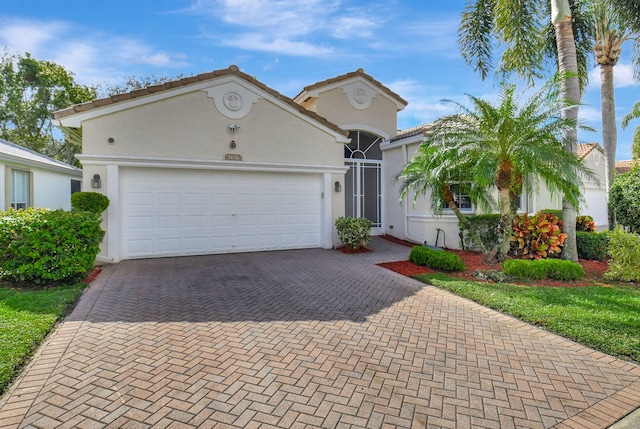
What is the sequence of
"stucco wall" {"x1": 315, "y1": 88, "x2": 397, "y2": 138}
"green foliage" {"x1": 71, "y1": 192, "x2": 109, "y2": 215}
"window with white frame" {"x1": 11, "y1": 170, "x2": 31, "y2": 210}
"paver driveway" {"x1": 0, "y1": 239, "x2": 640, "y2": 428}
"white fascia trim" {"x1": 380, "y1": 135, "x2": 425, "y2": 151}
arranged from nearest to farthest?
1. "paver driveway" {"x1": 0, "y1": 239, "x2": 640, "y2": 428}
2. "green foliage" {"x1": 71, "y1": 192, "x2": 109, "y2": 215}
3. "white fascia trim" {"x1": 380, "y1": 135, "x2": 425, "y2": 151}
4. "window with white frame" {"x1": 11, "y1": 170, "x2": 31, "y2": 210}
5. "stucco wall" {"x1": 315, "y1": 88, "x2": 397, "y2": 138}

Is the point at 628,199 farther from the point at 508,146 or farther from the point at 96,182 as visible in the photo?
the point at 96,182

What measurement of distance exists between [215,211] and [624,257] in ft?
36.2

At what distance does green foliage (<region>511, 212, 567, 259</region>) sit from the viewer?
995cm

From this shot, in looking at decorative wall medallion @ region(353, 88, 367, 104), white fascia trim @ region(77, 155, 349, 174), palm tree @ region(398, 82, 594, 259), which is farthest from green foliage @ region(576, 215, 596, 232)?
decorative wall medallion @ region(353, 88, 367, 104)

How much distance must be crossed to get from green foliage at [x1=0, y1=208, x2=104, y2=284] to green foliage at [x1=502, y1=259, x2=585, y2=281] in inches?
382

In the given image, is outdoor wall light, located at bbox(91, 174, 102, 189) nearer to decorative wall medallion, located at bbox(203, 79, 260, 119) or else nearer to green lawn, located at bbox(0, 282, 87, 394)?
green lawn, located at bbox(0, 282, 87, 394)

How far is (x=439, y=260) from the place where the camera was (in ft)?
29.7

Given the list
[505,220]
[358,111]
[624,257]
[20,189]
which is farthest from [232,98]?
[624,257]

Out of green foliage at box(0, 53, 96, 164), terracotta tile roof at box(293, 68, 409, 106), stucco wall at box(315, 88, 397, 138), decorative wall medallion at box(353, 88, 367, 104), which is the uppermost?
green foliage at box(0, 53, 96, 164)

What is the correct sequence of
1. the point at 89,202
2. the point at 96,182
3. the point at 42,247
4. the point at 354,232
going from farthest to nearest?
the point at 354,232
the point at 96,182
the point at 89,202
the point at 42,247

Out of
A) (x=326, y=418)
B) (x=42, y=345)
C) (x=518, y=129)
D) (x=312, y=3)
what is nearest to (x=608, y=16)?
(x=518, y=129)

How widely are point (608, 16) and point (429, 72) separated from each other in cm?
583

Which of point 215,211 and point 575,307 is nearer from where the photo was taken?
point 575,307

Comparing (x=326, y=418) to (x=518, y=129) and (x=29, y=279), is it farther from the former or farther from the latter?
(x=518, y=129)
